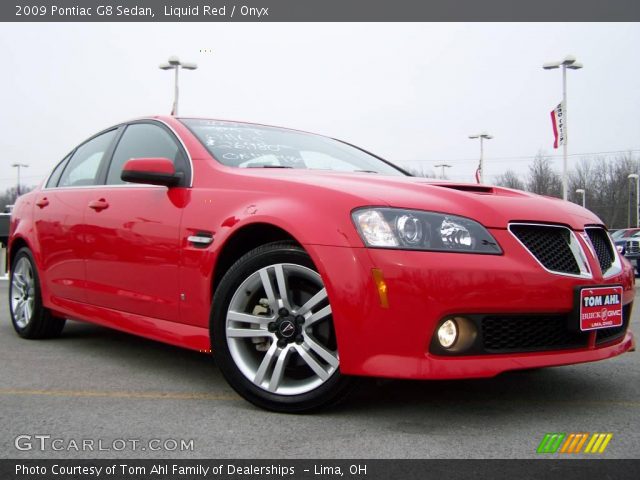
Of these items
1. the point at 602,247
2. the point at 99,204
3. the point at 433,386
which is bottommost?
the point at 433,386

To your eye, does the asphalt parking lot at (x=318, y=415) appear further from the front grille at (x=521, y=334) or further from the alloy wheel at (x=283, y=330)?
the front grille at (x=521, y=334)

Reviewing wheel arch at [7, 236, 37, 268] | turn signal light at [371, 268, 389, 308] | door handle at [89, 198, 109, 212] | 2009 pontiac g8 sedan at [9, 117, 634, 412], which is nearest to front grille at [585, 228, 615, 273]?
2009 pontiac g8 sedan at [9, 117, 634, 412]

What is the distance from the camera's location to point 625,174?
60.3 metres

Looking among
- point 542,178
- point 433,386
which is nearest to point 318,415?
point 433,386

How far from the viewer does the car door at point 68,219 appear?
4395 millimetres

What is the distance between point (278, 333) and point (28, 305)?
2999 millimetres

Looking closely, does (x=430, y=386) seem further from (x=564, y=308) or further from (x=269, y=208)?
(x=269, y=208)

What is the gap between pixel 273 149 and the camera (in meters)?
3.99

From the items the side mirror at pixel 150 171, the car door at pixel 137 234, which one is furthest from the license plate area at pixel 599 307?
A: the side mirror at pixel 150 171

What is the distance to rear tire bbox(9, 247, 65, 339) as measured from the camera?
16.4 ft

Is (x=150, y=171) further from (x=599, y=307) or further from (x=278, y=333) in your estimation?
(x=599, y=307)

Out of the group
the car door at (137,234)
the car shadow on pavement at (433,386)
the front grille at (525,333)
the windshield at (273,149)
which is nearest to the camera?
the front grille at (525,333)

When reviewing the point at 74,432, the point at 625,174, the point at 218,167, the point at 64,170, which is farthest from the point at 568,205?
the point at 625,174
